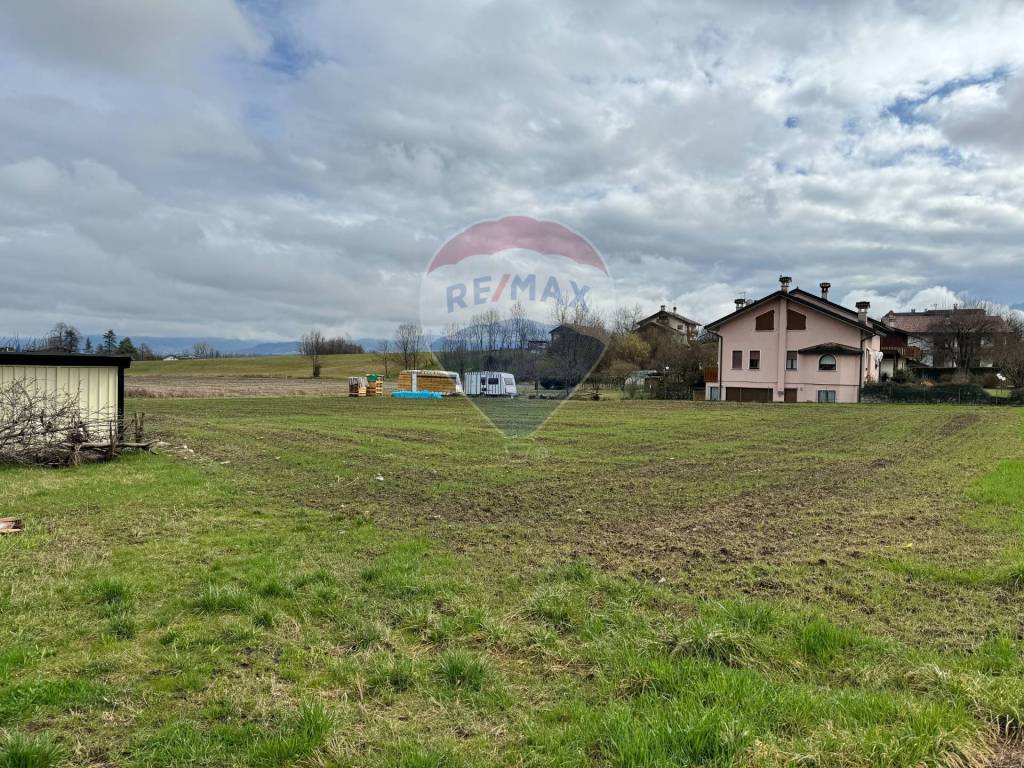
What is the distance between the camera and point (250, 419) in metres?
27.5

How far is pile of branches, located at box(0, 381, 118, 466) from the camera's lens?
518 inches

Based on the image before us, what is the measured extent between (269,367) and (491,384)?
9787 cm

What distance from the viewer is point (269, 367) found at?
105812 mm

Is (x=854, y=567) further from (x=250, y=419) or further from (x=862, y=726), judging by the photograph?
(x=250, y=419)

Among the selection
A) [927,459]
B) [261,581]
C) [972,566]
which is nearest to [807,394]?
[927,459]

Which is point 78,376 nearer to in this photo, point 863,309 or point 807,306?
point 807,306

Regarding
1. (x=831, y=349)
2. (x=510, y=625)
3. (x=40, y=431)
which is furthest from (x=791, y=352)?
(x=510, y=625)

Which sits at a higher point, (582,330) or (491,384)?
(582,330)

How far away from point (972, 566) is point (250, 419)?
26.6 metres

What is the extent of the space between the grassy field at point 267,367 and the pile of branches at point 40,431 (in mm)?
75203

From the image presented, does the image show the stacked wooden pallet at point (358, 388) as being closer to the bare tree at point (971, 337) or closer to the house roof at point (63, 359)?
the house roof at point (63, 359)

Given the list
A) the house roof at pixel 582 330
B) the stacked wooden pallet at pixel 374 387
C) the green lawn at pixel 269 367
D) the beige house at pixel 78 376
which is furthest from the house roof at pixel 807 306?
the green lawn at pixel 269 367

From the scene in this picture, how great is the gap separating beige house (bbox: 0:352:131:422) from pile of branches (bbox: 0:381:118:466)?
0.93ft

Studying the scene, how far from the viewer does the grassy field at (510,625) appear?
3303 mm
